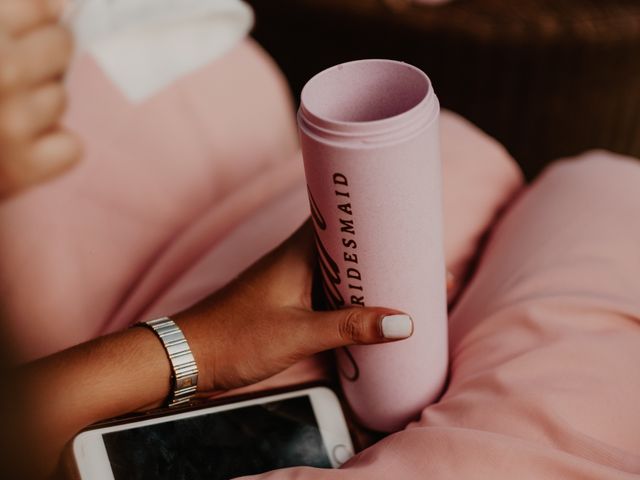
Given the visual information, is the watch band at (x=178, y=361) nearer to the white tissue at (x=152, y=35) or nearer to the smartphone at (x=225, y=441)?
the smartphone at (x=225, y=441)

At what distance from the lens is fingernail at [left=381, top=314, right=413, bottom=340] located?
55cm

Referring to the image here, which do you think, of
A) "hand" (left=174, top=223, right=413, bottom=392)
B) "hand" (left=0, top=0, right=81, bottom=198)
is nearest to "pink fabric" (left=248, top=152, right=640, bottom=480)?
"hand" (left=174, top=223, right=413, bottom=392)

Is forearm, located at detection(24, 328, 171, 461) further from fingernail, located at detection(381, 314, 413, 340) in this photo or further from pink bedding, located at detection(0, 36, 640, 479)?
fingernail, located at detection(381, 314, 413, 340)

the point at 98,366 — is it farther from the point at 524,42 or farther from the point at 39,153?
the point at 524,42

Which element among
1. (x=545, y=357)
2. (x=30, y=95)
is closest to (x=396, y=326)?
(x=545, y=357)

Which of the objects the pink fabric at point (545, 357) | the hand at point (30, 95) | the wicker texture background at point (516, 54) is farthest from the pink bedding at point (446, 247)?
the wicker texture background at point (516, 54)

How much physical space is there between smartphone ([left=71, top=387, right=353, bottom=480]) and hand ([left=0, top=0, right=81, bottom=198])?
0.23 m

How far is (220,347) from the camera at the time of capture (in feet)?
1.99

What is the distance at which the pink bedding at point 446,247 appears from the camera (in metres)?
0.53

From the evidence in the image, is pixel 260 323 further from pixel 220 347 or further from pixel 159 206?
pixel 159 206

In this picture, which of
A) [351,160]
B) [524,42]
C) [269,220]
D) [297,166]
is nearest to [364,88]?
[351,160]

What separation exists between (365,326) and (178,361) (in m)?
0.16

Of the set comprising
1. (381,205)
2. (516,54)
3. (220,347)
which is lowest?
(516,54)

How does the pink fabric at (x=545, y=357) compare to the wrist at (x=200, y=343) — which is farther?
the wrist at (x=200, y=343)
